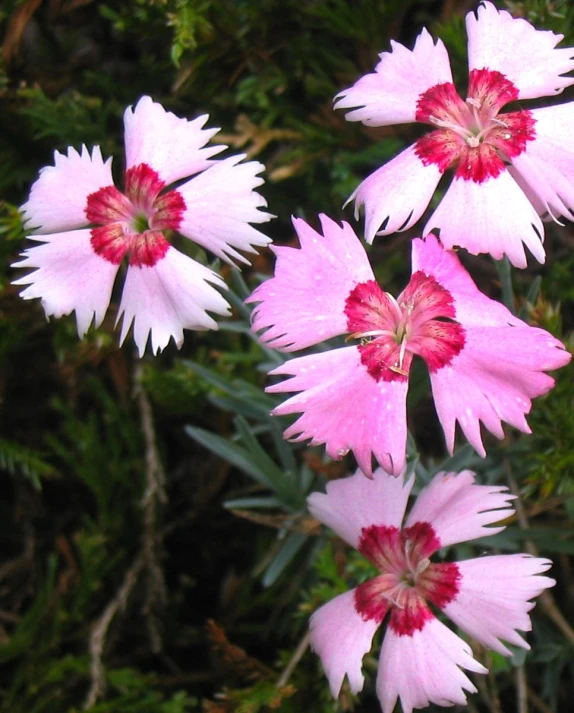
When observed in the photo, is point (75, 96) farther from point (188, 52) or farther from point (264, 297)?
point (264, 297)

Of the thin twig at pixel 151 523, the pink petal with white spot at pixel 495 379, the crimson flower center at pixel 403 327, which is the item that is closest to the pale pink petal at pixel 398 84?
the crimson flower center at pixel 403 327

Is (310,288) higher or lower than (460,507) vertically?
higher

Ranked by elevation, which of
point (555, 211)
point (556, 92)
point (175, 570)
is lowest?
point (175, 570)

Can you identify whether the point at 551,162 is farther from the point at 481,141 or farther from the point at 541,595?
the point at 541,595

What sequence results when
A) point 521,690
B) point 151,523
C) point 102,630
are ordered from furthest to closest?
point 151,523
point 102,630
point 521,690

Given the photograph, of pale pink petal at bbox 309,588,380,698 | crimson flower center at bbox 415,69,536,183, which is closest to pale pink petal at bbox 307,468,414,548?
pale pink petal at bbox 309,588,380,698

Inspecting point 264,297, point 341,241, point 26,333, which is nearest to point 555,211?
point 341,241

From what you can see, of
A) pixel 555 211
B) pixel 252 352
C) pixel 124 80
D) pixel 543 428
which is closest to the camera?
pixel 555 211

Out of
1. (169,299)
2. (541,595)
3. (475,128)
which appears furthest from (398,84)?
(541,595)
